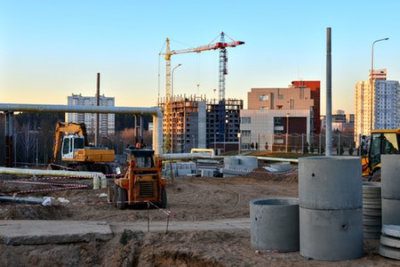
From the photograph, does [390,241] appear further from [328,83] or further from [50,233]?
[50,233]

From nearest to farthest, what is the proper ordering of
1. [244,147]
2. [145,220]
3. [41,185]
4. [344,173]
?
[344,173] → [145,220] → [41,185] → [244,147]

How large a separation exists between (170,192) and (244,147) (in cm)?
6206

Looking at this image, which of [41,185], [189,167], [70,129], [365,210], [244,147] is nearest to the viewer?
[365,210]

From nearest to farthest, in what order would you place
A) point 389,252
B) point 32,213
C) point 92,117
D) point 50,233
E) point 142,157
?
point 389,252 < point 50,233 < point 32,213 < point 142,157 < point 92,117

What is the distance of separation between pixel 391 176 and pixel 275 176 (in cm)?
2185

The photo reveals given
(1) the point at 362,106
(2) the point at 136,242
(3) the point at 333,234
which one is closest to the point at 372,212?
(3) the point at 333,234

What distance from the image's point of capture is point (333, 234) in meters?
9.12

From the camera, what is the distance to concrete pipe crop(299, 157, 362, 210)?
29.7 ft

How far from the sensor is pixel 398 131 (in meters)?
22.8

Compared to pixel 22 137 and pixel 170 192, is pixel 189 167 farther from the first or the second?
pixel 22 137

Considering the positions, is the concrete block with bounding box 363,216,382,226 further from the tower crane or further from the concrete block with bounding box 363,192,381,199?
the tower crane

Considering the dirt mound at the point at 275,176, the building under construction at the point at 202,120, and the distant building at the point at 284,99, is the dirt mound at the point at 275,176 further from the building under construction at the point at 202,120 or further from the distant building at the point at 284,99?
the distant building at the point at 284,99

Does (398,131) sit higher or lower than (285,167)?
higher

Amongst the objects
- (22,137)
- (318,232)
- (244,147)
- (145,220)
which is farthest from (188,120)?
(318,232)
